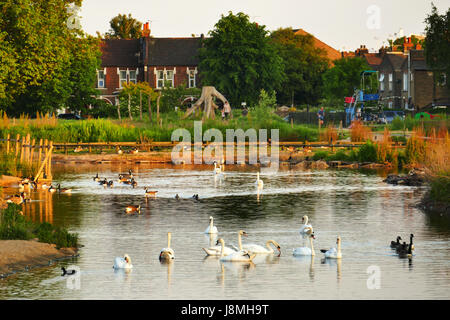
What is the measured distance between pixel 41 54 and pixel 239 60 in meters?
36.1

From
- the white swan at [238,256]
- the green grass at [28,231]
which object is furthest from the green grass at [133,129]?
the white swan at [238,256]

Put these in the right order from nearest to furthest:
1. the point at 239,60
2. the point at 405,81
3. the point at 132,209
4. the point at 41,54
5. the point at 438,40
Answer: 1. the point at 132,209
2. the point at 41,54
3. the point at 438,40
4. the point at 239,60
5. the point at 405,81

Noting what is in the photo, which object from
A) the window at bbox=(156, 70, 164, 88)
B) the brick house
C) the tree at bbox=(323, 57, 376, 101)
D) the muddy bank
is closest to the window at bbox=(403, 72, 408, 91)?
the tree at bbox=(323, 57, 376, 101)

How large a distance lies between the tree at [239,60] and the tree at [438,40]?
1772cm

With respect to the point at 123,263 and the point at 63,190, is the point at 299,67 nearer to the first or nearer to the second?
the point at 63,190

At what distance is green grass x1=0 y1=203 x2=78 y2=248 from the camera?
22.4 metres

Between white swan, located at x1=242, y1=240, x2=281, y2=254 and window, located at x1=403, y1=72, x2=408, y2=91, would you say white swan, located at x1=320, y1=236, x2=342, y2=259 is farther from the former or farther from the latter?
window, located at x1=403, y1=72, x2=408, y2=91

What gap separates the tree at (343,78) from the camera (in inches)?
4296

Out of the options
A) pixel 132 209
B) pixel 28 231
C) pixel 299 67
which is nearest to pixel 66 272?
pixel 28 231

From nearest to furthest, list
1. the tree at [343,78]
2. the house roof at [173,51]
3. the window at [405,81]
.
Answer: the window at [405,81] → the house roof at [173,51] → the tree at [343,78]

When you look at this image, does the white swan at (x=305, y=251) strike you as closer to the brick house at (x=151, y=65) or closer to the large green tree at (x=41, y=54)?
the large green tree at (x=41, y=54)

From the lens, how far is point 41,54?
5419 cm

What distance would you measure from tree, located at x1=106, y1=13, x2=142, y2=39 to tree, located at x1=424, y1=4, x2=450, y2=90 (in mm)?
56884

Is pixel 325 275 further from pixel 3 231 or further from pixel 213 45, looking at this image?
pixel 213 45
